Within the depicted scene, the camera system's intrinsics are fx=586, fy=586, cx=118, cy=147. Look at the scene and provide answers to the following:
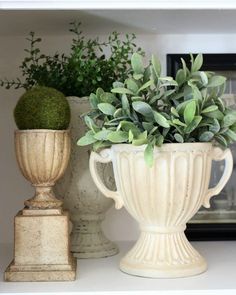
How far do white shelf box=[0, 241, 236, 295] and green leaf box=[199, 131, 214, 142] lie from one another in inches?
8.2

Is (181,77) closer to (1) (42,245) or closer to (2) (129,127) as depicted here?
(2) (129,127)

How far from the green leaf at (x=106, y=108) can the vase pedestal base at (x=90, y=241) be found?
0.25 metres

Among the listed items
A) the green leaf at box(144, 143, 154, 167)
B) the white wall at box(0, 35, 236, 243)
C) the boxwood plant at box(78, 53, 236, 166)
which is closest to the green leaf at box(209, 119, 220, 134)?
the boxwood plant at box(78, 53, 236, 166)

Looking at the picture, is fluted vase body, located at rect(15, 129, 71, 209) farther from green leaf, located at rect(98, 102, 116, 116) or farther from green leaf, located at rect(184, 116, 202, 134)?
green leaf, located at rect(184, 116, 202, 134)

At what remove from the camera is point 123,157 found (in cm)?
89

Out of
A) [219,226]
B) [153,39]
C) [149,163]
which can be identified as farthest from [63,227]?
[153,39]

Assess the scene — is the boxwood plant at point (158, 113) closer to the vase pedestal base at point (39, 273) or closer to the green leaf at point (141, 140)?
the green leaf at point (141, 140)

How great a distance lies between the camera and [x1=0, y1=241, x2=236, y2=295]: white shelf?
2.67 ft

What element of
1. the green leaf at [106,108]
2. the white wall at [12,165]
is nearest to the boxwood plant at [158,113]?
the green leaf at [106,108]

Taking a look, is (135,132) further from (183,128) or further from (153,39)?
(153,39)

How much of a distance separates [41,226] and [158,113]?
9.7 inches

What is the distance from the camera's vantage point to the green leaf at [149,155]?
0.83 metres
